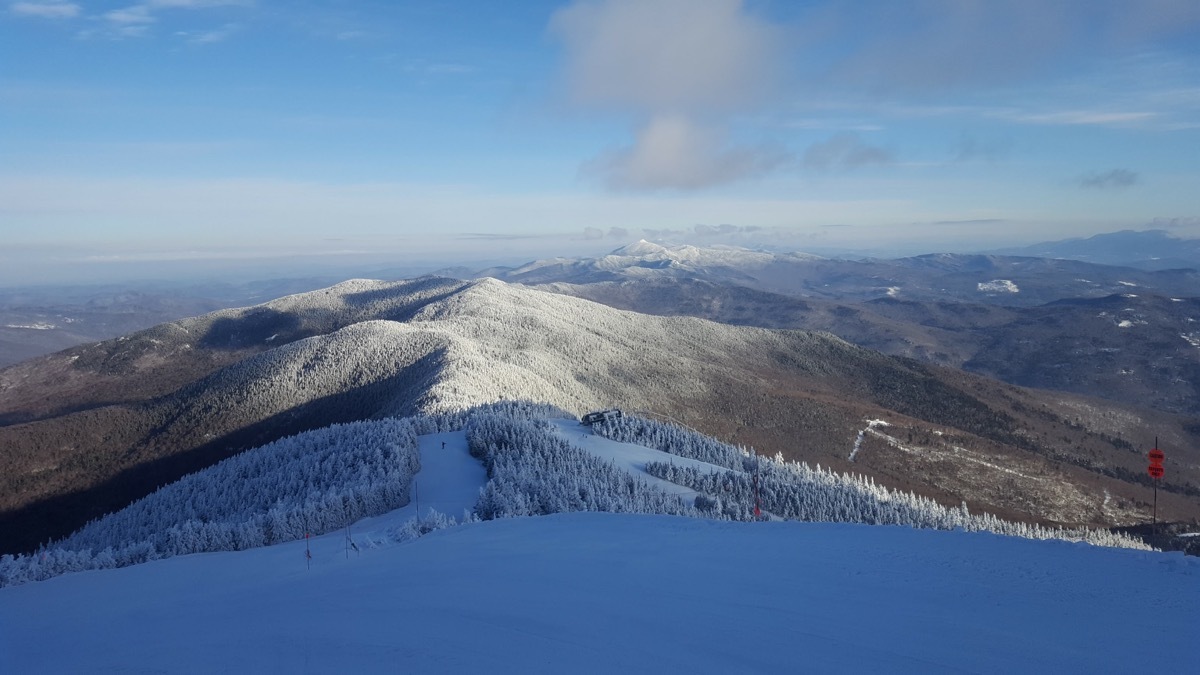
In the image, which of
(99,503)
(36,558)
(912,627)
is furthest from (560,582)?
(99,503)

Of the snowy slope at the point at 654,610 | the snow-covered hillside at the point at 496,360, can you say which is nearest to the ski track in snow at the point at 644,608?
the snowy slope at the point at 654,610

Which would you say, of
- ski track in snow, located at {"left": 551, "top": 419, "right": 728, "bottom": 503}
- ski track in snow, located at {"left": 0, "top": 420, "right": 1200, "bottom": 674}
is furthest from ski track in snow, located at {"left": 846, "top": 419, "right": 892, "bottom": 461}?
ski track in snow, located at {"left": 0, "top": 420, "right": 1200, "bottom": 674}

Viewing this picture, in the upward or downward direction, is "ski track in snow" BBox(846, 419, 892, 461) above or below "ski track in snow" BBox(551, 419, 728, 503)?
below

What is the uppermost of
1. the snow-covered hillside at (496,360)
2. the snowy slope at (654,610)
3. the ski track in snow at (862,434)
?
the snowy slope at (654,610)

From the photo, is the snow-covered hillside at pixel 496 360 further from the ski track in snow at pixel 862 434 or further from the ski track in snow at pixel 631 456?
the ski track in snow at pixel 862 434

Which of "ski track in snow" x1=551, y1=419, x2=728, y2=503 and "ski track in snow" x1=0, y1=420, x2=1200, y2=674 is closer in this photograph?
"ski track in snow" x1=0, y1=420, x2=1200, y2=674

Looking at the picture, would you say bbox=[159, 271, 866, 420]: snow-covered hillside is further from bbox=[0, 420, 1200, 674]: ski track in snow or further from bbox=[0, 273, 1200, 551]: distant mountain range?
bbox=[0, 420, 1200, 674]: ski track in snow
